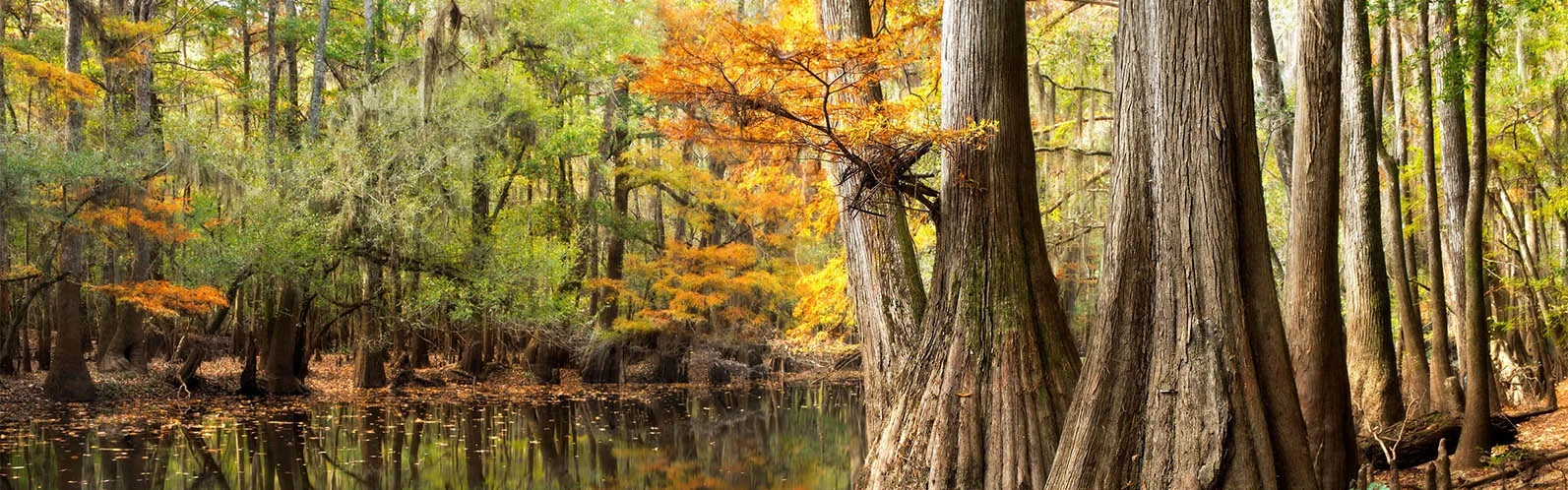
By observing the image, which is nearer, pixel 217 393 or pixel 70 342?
pixel 70 342

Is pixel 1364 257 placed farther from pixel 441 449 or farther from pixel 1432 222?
pixel 441 449

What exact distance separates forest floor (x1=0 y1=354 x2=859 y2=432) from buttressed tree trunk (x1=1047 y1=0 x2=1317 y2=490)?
45.0ft

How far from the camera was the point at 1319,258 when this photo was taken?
7.07m

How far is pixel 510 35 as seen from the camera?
2302cm

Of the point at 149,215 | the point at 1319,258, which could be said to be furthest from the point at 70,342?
the point at 1319,258

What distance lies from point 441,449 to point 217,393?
25.5 feet

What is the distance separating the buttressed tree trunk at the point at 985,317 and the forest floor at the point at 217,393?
39.0 feet

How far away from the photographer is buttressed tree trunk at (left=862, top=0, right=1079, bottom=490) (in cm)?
731

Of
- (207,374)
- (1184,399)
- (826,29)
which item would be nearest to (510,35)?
(207,374)

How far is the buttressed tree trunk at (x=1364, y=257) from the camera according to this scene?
8.57 meters

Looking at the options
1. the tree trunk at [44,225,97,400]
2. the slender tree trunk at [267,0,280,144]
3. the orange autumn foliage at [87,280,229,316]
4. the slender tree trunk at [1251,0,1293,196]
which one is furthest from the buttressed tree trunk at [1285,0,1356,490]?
the slender tree trunk at [267,0,280,144]

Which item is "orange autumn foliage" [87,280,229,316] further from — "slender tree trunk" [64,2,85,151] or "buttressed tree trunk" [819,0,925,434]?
"buttressed tree trunk" [819,0,925,434]

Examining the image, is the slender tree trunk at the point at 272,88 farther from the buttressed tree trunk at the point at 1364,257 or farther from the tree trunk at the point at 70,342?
the buttressed tree trunk at the point at 1364,257

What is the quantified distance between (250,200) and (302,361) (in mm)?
4030
